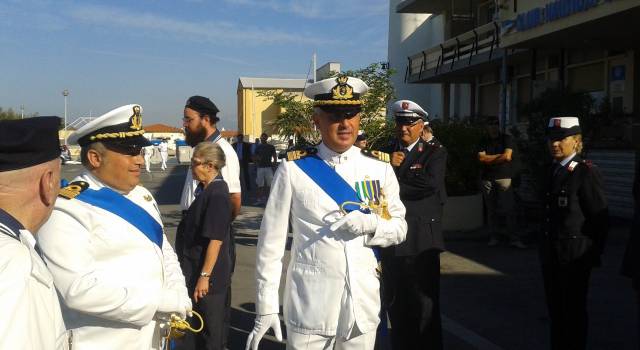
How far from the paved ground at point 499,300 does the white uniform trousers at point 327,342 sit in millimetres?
2406

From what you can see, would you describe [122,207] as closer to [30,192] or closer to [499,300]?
[30,192]

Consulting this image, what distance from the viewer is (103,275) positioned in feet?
7.13

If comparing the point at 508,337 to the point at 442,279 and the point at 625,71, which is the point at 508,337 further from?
the point at 625,71

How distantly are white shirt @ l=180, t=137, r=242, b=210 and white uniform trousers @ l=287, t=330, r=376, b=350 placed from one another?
5.10ft

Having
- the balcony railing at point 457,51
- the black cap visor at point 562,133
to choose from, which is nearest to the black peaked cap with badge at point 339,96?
the black cap visor at point 562,133

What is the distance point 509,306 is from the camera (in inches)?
256

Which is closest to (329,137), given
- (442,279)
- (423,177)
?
(423,177)

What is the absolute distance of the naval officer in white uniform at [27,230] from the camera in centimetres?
130

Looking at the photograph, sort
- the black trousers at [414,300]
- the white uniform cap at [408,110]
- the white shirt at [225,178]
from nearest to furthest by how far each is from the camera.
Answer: the white shirt at [225,178] < the black trousers at [414,300] < the white uniform cap at [408,110]

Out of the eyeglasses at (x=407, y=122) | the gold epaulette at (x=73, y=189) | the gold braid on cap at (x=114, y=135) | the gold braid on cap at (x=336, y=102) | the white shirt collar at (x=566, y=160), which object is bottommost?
the gold epaulette at (x=73, y=189)

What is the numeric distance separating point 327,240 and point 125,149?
106cm

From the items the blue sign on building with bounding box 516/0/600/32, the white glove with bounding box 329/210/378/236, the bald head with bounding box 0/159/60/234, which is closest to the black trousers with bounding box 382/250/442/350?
the white glove with bounding box 329/210/378/236

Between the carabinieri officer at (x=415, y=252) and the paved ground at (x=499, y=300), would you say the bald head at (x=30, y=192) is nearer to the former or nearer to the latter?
the carabinieri officer at (x=415, y=252)

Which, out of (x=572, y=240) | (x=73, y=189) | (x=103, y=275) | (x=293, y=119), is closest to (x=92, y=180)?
(x=73, y=189)
